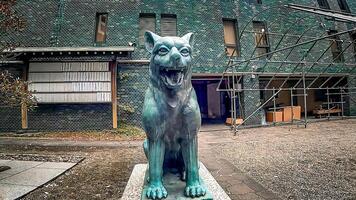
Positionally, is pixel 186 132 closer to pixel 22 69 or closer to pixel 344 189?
pixel 344 189

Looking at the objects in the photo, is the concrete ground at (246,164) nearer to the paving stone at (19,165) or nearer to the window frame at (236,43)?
the paving stone at (19,165)

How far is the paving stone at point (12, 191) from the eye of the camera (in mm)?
4030

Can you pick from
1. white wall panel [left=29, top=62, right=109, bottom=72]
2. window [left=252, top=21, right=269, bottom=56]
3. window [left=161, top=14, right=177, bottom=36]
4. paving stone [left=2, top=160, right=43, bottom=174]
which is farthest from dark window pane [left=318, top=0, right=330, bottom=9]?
paving stone [left=2, top=160, right=43, bottom=174]

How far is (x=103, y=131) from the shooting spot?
447 inches

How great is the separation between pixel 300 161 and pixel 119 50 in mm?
7764

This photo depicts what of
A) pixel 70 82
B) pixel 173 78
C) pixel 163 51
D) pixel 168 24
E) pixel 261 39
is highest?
pixel 168 24

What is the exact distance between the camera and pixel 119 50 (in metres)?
10.7

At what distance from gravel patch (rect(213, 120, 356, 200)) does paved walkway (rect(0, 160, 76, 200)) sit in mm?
4108

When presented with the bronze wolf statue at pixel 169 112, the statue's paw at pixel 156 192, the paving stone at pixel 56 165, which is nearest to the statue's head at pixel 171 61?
the bronze wolf statue at pixel 169 112

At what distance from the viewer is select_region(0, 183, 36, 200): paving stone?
159 inches

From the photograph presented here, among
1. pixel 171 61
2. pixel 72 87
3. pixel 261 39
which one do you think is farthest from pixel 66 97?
pixel 261 39

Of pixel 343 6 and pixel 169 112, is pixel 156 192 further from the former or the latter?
pixel 343 6

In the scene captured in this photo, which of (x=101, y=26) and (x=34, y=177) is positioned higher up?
(x=101, y=26)

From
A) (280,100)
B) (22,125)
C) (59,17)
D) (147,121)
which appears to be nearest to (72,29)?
(59,17)
